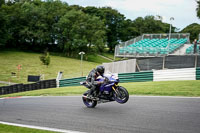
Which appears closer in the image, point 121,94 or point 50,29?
point 121,94

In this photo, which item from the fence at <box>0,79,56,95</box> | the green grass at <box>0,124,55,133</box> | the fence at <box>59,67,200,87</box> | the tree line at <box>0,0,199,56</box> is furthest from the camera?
the tree line at <box>0,0,199,56</box>

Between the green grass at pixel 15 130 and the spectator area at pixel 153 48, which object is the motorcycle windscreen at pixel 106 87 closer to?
the green grass at pixel 15 130

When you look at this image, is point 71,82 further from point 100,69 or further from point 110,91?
point 110,91

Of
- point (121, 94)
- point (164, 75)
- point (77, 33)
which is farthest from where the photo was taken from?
point (77, 33)

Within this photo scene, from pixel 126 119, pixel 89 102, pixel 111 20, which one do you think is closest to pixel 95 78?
pixel 89 102

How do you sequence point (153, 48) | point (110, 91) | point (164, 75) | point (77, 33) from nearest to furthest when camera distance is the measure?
point (110, 91)
point (164, 75)
point (153, 48)
point (77, 33)

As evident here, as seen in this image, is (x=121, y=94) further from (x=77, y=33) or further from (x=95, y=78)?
(x=77, y=33)

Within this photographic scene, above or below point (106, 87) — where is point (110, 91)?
below

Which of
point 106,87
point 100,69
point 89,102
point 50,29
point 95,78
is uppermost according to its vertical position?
point 50,29

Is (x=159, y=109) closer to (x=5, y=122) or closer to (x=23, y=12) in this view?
(x=5, y=122)

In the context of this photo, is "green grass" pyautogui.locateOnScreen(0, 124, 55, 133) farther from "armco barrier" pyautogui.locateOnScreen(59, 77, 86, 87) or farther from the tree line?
the tree line

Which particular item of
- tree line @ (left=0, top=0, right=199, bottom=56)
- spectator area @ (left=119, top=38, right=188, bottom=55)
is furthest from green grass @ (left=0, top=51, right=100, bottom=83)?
spectator area @ (left=119, top=38, right=188, bottom=55)

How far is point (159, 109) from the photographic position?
765 centimetres

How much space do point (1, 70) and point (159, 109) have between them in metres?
41.3
